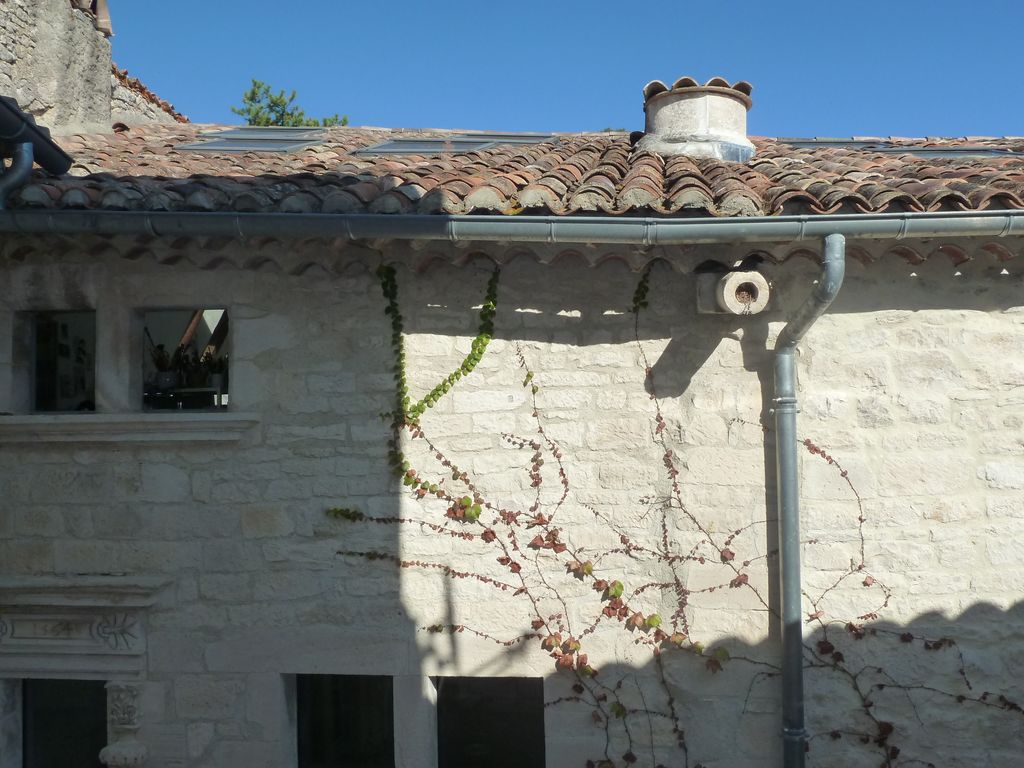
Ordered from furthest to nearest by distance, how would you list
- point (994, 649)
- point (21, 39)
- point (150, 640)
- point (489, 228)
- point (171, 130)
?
point (171, 130)
point (21, 39)
point (150, 640)
point (994, 649)
point (489, 228)

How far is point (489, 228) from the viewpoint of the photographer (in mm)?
3777

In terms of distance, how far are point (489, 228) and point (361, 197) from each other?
1.91 feet

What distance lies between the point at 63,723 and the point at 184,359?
2.27m

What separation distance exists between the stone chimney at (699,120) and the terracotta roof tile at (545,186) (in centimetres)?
39

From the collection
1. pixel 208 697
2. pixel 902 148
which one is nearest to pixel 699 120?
pixel 902 148

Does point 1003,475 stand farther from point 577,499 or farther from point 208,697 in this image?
point 208,697

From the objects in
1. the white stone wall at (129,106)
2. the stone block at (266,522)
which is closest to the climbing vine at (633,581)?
the stone block at (266,522)

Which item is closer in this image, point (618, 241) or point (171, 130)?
point (618, 241)

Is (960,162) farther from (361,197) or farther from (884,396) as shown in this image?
(361,197)

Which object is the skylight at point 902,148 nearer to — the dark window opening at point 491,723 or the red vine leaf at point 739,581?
the red vine leaf at point 739,581

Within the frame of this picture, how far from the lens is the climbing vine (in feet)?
13.6

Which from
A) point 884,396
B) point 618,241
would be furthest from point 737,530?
point 618,241

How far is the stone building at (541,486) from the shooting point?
4117mm

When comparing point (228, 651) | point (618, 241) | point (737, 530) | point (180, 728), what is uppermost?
point (618, 241)
